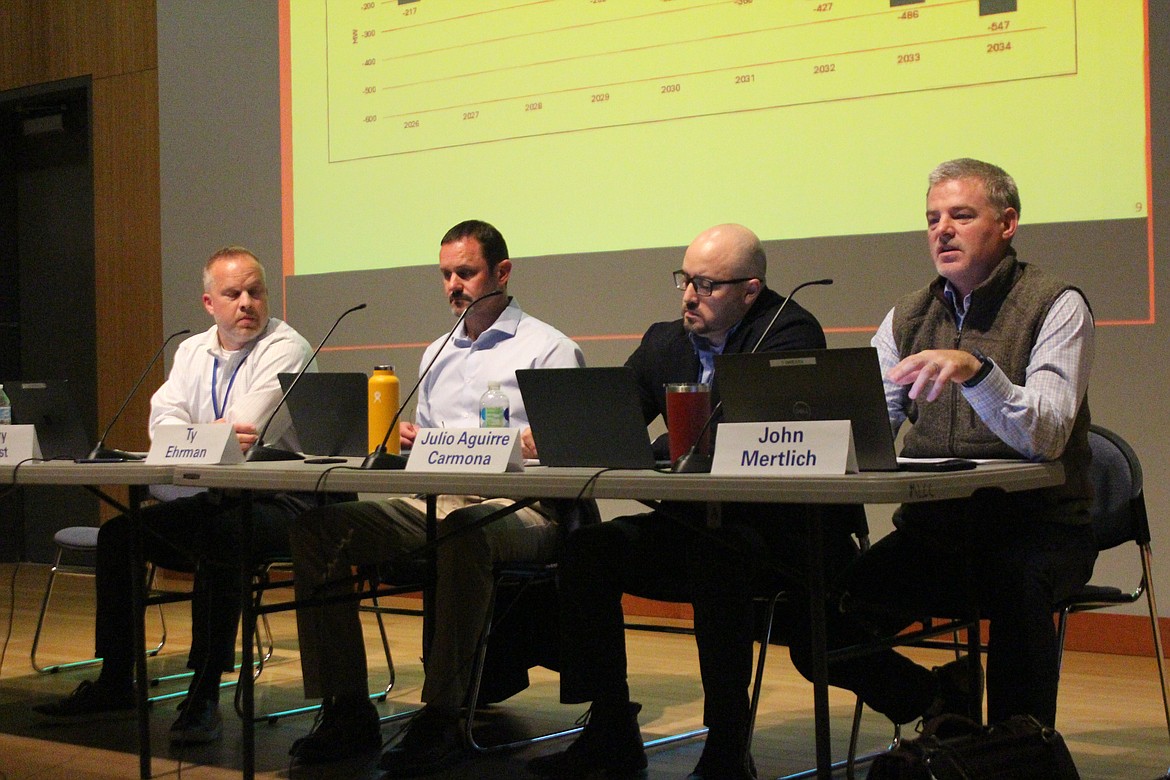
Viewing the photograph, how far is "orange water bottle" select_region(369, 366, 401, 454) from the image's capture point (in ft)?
8.04

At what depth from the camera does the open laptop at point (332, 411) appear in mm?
2533

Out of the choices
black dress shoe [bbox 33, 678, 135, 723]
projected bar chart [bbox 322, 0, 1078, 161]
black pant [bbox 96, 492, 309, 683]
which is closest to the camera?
black pant [bbox 96, 492, 309, 683]

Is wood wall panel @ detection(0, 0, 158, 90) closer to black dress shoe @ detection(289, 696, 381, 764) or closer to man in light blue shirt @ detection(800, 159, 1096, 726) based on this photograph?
black dress shoe @ detection(289, 696, 381, 764)

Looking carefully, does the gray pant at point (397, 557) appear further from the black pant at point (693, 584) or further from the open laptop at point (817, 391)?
the open laptop at point (817, 391)

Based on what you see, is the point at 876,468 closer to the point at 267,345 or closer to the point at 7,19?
the point at 267,345

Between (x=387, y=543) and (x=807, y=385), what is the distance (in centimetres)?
124

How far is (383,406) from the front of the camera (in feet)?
8.06

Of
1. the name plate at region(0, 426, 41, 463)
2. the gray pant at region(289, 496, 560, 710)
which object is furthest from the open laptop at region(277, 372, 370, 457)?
the name plate at region(0, 426, 41, 463)

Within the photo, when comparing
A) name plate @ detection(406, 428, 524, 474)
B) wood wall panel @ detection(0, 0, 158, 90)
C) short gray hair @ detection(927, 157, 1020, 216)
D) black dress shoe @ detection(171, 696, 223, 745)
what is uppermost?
wood wall panel @ detection(0, 0, 158, 90)

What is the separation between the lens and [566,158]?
13.9ft

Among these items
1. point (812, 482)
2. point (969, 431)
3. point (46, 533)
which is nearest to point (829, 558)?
point (969, 431)

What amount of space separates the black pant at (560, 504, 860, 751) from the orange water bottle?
39 centimetres

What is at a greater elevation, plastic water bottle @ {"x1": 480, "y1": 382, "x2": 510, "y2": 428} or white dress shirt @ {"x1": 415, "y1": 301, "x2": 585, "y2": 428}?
white dress shirt @ {"x1": 415, "y1": 301, "x2": 585, "y2": 428}

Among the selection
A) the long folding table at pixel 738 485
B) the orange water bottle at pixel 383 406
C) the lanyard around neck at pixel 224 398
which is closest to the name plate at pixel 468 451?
the long folding table at pixel 738 485
